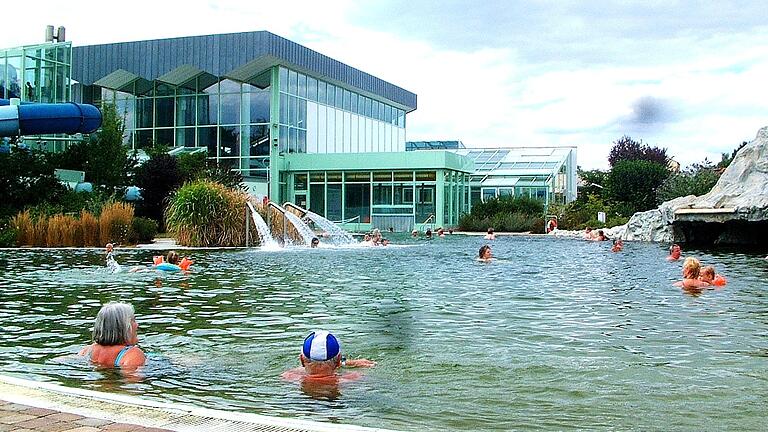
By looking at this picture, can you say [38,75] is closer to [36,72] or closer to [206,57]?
[36,72]

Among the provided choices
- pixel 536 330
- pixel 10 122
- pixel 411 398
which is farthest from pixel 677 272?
pixel 10 122

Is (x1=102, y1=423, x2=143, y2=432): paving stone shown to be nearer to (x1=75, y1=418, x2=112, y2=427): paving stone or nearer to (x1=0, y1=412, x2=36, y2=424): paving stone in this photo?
(x1=75, y1=418, x2=112, y2=427): paving stone

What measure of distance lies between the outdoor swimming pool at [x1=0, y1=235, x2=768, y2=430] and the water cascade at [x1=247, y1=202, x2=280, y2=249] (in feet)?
32.4

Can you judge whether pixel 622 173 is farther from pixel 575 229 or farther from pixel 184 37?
pixel 184 37

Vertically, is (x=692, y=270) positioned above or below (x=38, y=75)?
below

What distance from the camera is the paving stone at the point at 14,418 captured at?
454cm

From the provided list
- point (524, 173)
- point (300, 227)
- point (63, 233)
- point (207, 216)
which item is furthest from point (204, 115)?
point (63, 233)

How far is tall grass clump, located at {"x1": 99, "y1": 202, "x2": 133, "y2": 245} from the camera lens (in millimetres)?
26219

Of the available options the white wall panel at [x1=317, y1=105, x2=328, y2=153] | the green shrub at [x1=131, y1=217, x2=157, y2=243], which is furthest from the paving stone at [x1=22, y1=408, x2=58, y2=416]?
the white wall panel at [x1=317, y1=105, x2=328, y2=153]

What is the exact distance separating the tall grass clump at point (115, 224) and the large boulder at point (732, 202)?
19.5m

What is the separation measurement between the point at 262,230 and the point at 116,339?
20.2 meters

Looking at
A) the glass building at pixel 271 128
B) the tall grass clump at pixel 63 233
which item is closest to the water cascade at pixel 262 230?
the tall grass clump at pixel 63 233

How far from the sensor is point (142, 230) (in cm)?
2759

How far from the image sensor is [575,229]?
42.7 m
